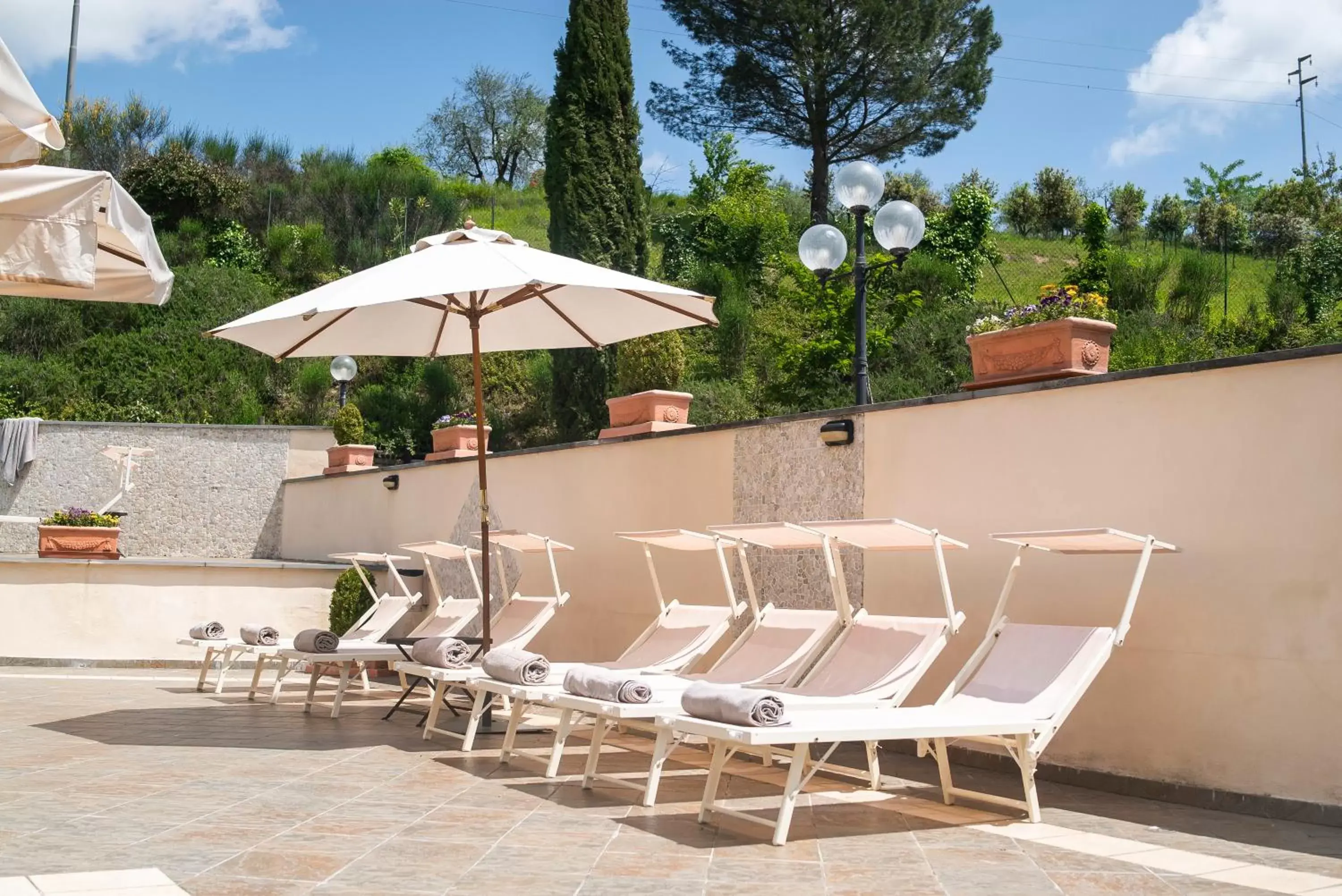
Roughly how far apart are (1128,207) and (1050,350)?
1148 inches

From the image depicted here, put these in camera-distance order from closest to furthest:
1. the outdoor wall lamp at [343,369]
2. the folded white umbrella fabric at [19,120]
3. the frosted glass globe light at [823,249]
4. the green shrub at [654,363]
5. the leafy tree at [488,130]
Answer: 1. the folded white umbrella fabric at [19,120]
2. the frosted glass globe light at [823,249]
3. the green shrub at [654,363]
4. the outdoor wall lamp at [343,369]
5. the leafy tree at [488,130]

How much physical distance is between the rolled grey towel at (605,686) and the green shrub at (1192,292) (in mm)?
14361

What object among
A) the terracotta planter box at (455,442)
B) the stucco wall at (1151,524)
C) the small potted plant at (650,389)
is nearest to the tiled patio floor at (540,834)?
the stucco wall at (1151,524)

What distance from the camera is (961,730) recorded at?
433 cm

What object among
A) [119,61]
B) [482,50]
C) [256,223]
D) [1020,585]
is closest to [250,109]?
[119,61]

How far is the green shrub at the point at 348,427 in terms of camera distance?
1453 cm

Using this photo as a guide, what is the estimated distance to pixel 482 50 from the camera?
1515 inches

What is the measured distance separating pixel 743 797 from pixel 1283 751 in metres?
2.13

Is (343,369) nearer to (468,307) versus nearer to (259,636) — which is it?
(259,636)

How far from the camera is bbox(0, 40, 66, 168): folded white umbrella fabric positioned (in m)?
3.83

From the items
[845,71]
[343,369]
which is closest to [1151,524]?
[343,369]

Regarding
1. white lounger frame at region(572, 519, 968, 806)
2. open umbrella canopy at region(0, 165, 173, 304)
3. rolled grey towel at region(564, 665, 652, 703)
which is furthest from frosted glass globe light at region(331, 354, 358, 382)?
open umbrella canopy at region(0, 165, 173, 304)

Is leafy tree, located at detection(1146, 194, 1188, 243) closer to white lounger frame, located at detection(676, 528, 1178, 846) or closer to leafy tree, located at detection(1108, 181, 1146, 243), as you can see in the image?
leafy tree, located at detection(1108, 181, 1146, 243)

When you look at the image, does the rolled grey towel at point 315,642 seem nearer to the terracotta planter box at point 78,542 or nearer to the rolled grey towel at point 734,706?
the rolled grey towel at point 734,706
